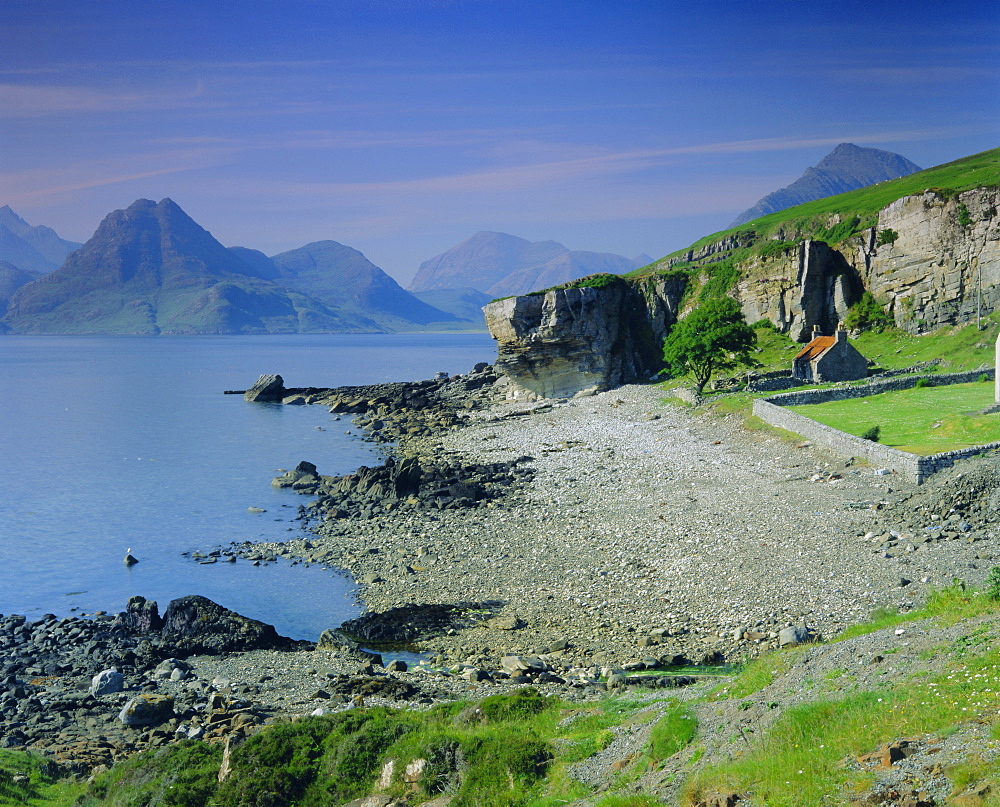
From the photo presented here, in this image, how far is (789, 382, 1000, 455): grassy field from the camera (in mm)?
30938

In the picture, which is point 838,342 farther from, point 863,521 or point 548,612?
point 548,612

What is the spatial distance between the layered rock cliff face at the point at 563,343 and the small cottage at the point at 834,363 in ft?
79.0

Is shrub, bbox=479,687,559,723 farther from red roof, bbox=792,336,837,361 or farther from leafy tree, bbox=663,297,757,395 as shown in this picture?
red roof, bbox=792,336,837,361

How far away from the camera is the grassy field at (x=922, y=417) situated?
30938 mm

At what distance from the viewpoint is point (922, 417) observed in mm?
36406

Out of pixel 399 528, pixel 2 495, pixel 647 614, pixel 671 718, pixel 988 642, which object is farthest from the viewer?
pixel 2 495

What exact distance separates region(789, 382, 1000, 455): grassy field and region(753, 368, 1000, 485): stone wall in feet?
3.04

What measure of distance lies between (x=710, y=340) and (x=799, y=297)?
→ 88.1 feet

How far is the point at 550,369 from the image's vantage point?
7800 centimetres

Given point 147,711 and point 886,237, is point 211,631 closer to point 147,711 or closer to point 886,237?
point 147,711

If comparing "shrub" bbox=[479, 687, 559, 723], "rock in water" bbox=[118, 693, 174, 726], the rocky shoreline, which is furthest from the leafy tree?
"rock in water" bbox=[118, 693, 174, 726]

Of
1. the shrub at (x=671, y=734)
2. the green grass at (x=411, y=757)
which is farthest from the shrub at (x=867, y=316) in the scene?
the shrub at (x=671, y=734)

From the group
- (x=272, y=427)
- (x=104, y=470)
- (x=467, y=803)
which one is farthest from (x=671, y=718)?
(x=272, y=427)

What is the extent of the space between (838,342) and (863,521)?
32841 mm
